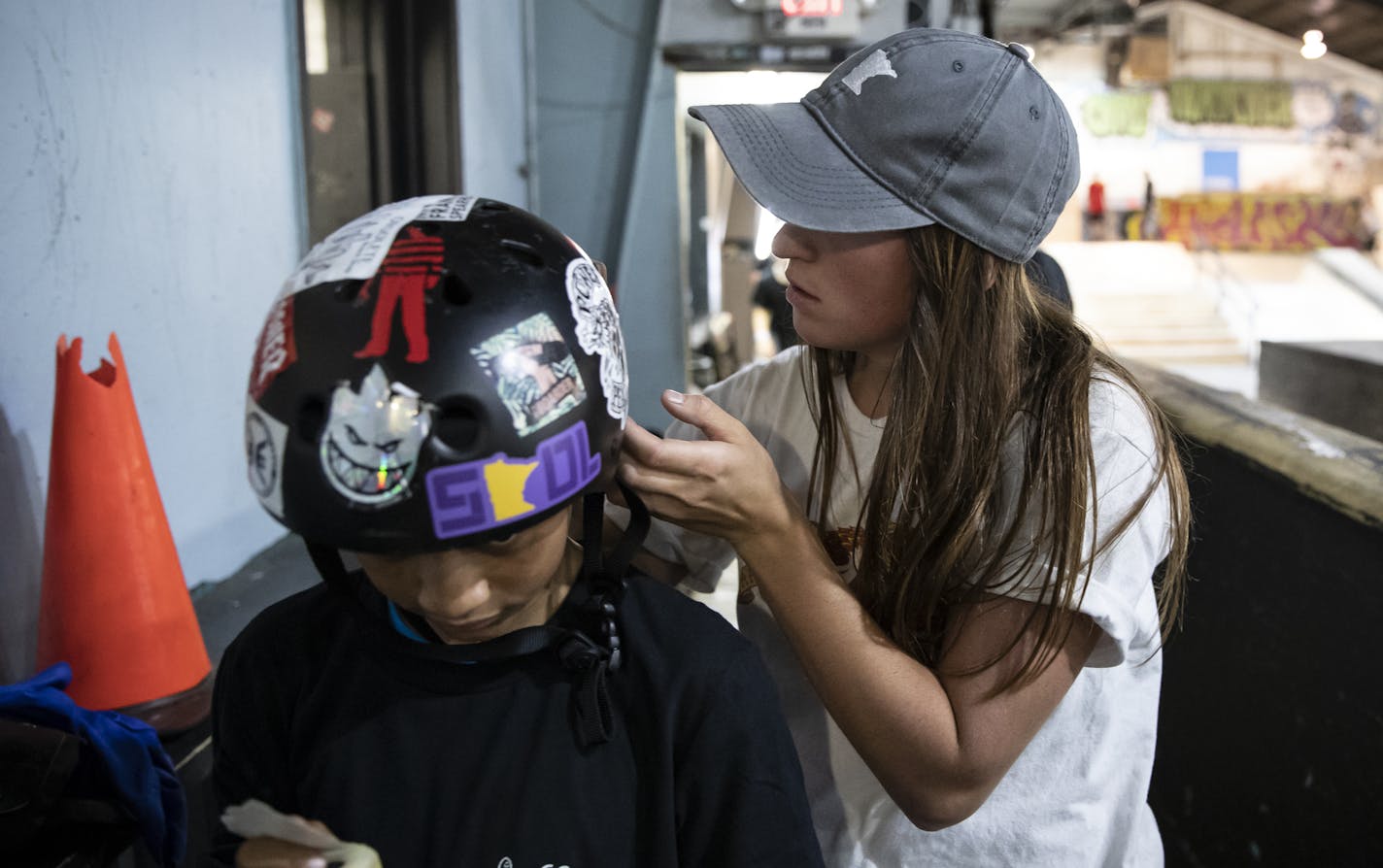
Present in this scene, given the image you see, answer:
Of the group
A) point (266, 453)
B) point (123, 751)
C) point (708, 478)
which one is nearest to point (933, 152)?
point (708, 478)

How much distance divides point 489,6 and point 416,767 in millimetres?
5471

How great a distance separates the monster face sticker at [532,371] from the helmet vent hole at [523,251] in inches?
2.7

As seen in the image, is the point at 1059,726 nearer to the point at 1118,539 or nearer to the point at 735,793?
the point at 1118,539

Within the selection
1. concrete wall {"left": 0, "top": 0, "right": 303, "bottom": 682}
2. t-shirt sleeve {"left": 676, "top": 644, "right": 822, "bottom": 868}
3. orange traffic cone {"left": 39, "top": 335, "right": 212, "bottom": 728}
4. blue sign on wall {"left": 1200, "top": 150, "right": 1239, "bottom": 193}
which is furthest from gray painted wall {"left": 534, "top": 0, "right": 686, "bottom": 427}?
blue sign on wall {"left": 1200, "top": 150, "right": 1239, "bottom": 193}

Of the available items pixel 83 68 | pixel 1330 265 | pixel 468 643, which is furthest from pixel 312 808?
pixel 1330 265

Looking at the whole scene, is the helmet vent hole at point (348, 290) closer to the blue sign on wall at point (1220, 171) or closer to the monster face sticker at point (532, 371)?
the monster face sticker at point (532, 371)

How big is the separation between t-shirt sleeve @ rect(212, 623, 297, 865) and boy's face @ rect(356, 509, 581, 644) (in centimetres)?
19

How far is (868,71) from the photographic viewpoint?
1.37m

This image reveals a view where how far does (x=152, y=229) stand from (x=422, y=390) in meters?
1.60

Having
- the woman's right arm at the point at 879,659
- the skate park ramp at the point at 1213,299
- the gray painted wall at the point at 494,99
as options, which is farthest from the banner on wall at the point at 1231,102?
the woman's right arm at the point at 879,659

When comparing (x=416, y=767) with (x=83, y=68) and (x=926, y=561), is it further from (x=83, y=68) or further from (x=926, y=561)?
(x=83, y=68)

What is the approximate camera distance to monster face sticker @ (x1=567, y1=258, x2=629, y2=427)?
1.14m

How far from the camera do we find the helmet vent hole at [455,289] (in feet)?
3.51

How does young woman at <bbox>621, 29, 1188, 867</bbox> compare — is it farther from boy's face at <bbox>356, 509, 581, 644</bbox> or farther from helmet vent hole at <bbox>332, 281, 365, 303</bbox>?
helmet vent hole at <bbox>332, 281, 365, 303</bbox>
